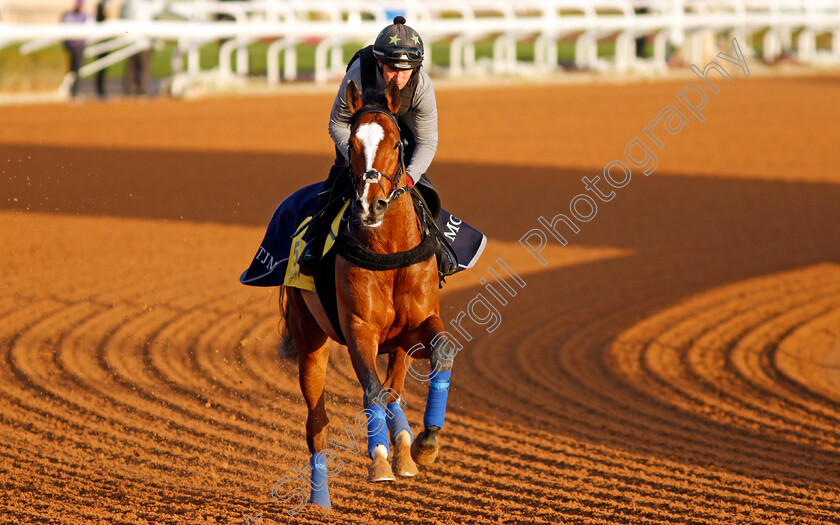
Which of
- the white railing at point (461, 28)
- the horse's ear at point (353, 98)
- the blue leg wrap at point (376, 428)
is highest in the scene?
the white railing at point (461, 28)

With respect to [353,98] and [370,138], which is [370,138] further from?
[353,98]

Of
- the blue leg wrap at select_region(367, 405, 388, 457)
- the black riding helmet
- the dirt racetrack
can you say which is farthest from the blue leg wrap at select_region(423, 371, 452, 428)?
the black riding helmet

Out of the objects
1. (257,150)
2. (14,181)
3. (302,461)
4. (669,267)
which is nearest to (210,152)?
(257,150)

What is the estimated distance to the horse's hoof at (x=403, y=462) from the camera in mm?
5047

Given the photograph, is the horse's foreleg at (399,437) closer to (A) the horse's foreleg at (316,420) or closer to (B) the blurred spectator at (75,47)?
(A) the horse's foreleg at (316,420)

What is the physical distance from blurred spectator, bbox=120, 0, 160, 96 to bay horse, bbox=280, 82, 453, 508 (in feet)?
66.6

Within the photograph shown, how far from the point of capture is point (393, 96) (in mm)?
4961

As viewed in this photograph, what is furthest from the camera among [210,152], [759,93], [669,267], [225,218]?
[759,93]

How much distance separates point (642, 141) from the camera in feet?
70.6

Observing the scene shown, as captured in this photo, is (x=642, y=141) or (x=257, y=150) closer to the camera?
(x=257, y=150)

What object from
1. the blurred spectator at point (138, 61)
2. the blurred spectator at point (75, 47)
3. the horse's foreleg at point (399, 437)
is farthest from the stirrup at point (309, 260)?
the blurred spectator at point (138, 61)

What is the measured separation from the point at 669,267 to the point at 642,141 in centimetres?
1019

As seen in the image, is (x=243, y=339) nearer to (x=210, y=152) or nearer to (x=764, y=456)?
(x=764, y=456)

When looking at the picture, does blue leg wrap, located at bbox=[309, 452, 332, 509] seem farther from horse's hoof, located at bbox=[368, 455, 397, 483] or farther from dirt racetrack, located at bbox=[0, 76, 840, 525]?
horse's hoof, located at bbox=[368, 455, 397, 483]
